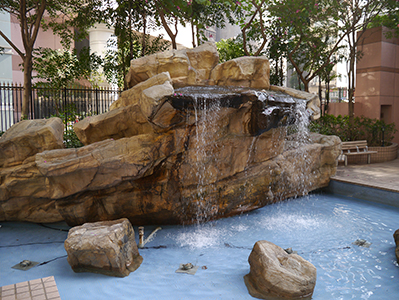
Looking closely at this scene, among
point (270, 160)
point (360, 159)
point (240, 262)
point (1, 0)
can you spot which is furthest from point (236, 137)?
point (1, 0)

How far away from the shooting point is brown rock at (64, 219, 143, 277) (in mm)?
4684

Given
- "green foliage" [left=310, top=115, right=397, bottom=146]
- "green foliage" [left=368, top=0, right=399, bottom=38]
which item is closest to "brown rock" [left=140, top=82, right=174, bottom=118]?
"green foliage" [left=310, top=115, right=397, bottom=146]

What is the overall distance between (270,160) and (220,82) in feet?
7.99

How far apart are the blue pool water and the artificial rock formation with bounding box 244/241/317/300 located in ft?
0.60

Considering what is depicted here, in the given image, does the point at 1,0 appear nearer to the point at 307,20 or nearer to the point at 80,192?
the point at 80,192

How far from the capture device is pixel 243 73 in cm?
818

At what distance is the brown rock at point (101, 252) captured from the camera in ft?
15.4

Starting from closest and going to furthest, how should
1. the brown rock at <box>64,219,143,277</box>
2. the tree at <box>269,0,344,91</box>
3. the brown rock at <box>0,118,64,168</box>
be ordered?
the brown rock at <box>64,219,143,277</box> → the brown rock at <box>0,118,64,168</box> → the tree at <box>269,0,344,91</box>

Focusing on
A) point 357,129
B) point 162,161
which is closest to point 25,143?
point 162,161

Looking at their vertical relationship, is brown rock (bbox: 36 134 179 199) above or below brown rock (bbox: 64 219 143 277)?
above

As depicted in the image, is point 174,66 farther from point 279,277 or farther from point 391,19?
point 391,19

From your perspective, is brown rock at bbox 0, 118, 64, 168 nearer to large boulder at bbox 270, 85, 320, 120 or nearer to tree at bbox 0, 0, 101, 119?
tree at bbox 0, 0, 101, 119

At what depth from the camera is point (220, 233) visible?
6.47m

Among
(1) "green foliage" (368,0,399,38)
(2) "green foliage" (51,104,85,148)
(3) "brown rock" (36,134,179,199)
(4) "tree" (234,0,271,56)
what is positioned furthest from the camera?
(1) "green foliage" (368,0,399,38)
